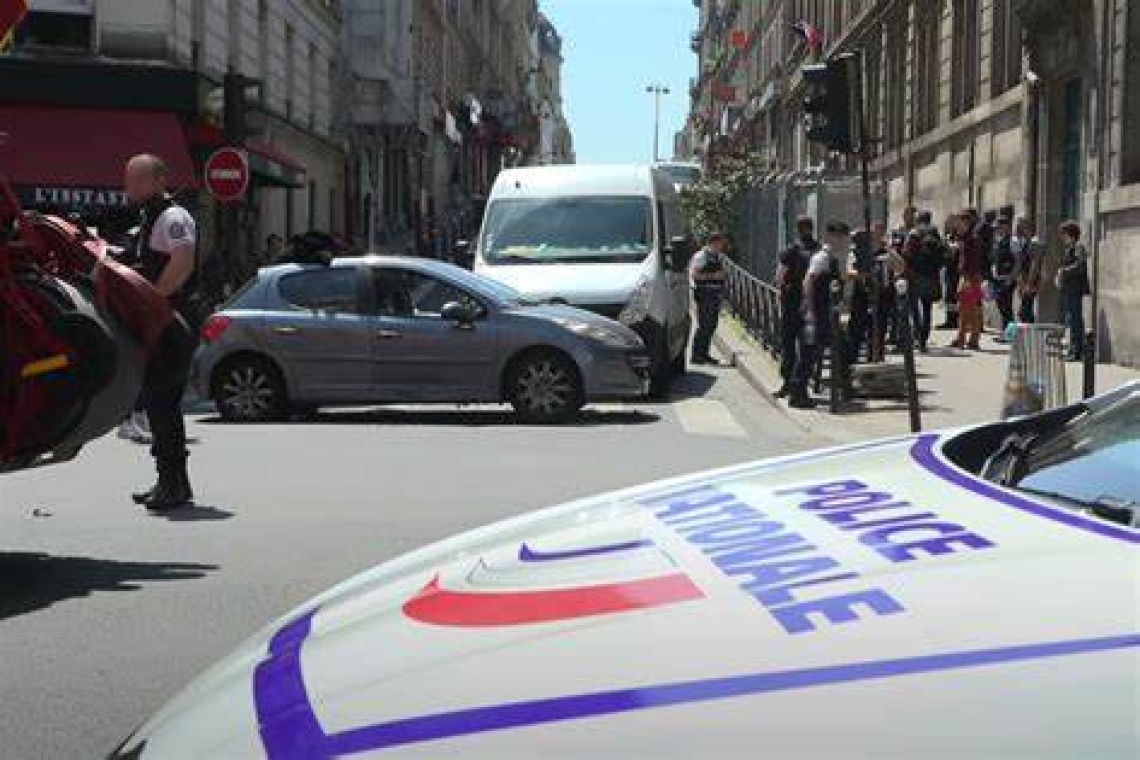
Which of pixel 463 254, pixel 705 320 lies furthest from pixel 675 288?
pixel 463 254

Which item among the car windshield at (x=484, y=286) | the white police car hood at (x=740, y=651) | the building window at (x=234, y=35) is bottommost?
the white police car hood at (x=740, y=651)

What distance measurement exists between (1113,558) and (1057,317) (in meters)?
20.7

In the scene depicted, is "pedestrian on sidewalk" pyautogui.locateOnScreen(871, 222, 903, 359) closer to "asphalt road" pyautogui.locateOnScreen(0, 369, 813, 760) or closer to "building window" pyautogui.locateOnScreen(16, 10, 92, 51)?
"asphalt road" pyautogui.locateOnScreen(0, 369, 813, 760)

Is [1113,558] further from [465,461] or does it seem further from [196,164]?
[196,164]

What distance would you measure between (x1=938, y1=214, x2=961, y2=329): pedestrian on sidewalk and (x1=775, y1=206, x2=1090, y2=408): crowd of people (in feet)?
0.07

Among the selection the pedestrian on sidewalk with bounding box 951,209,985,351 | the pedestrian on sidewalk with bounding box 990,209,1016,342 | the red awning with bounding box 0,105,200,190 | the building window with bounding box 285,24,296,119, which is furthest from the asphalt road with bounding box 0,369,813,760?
the building window with bounding box 285,24,296,119

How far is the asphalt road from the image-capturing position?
17.4 ft

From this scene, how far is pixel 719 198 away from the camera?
124ft

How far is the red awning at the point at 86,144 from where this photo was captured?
2400cm

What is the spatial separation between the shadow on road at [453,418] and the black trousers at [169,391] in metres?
5.50

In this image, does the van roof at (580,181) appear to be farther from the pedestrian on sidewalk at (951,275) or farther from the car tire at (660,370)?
the pedestrian on sidewalk at (951,275)

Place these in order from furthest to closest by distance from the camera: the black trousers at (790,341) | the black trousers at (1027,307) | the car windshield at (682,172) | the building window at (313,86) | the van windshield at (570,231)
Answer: the car windshield at (682,172), the building window at (313,86), the black trousers at (1027,307), the van windshield at (570,231), the black trousers at (790,341)

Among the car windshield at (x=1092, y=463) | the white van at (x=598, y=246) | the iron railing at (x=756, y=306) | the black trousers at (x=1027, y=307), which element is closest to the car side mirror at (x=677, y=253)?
the white van at (x=598, y=246)

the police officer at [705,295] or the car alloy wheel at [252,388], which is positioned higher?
the police officer at [705,295]
